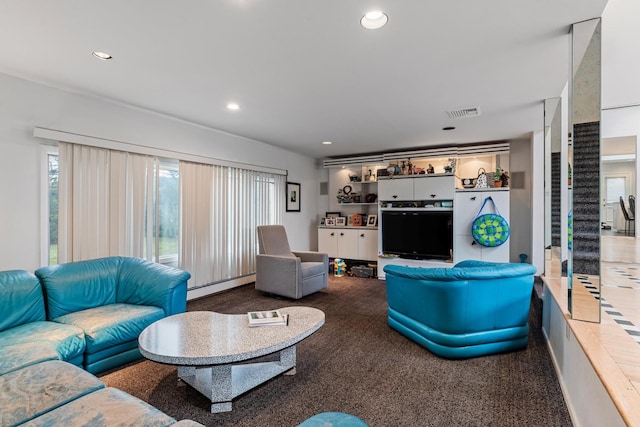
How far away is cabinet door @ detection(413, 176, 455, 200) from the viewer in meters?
5.23

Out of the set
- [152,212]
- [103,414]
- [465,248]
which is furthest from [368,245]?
[103,414]

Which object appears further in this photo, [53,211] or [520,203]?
[520,203]

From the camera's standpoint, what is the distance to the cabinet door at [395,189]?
18.2ft

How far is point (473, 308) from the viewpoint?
255cm

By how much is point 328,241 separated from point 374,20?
4.84 meters

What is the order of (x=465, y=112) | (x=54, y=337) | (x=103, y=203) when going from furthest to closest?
(x=465, y=112), (x=103, y=203), (x=54, y=337)

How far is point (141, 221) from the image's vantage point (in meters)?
3.71

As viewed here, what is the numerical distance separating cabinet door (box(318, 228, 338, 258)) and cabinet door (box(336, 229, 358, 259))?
9cm

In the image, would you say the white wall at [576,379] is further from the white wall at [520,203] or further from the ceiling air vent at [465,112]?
the white wall at [520,203]

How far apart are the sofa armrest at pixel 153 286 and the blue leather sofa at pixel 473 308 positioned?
2.15 meters

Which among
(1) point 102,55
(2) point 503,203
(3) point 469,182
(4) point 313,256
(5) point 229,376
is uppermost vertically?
(1) point 102,55

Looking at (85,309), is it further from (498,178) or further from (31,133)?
(498,178)

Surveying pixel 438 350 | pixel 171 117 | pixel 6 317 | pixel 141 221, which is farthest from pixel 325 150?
pixel 6 317

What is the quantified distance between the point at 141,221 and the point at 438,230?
4401 mm
